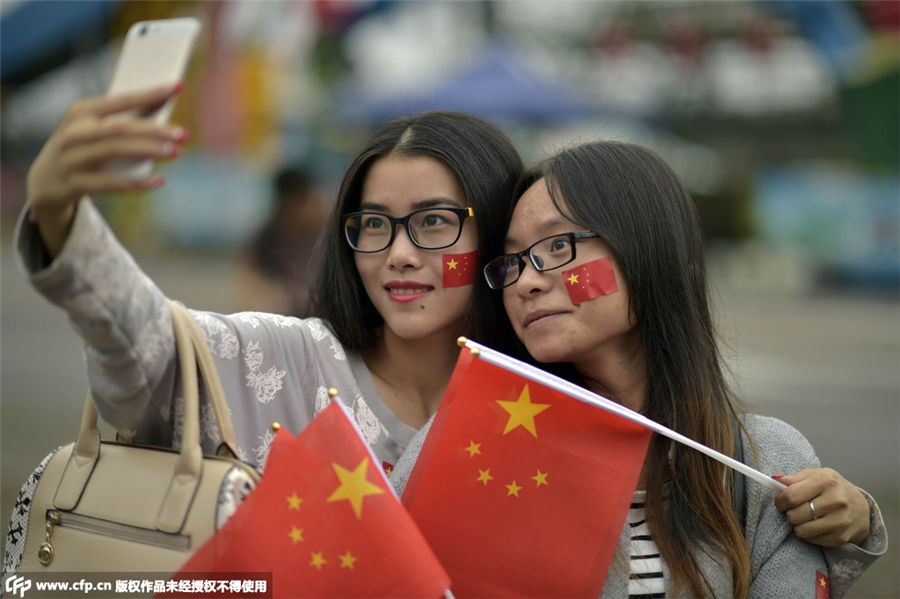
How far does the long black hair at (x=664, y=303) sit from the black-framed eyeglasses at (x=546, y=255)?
5 centimetres

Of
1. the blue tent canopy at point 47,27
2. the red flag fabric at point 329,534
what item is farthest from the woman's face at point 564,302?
the blue tent canopy at point 47,27

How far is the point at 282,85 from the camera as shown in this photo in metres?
22.7

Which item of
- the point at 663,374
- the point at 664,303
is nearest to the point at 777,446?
the point at 663,374

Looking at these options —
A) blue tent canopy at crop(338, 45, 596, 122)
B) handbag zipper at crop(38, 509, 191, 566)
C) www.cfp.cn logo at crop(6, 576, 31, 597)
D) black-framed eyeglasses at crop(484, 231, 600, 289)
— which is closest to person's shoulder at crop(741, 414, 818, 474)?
black-framed eyeglasses at crop(484, 231, 600, 289)

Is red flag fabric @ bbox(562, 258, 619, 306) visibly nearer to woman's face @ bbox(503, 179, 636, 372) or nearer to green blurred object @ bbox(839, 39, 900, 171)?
woman's face @ bbox(503, 179, 636, 372)

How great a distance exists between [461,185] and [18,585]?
143cm

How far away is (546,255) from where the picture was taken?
7.59ft

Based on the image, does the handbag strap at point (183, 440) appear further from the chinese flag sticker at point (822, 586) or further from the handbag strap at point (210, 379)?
the chinese flag sticker at point (822, 586)

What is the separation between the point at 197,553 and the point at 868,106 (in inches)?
738

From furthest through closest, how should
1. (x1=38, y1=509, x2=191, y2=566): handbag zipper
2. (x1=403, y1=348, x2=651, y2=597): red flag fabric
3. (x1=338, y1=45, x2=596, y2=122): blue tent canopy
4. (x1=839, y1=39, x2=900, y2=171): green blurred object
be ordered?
1. (x1=839, y1=39, x2=900, y2=171): green blurred object
2. (x1=338, y1=45, x2=596, y2=122): blue tent canopy
3. (x1=403, y1=348, x2=651, y2=597): red flag fabric
4. (x1=38, y1=509, x2=191, y2=566): handbag zipper

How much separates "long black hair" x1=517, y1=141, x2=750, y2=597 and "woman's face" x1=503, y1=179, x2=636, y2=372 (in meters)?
0.03

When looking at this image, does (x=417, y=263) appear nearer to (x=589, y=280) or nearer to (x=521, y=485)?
(x=589, y=280)

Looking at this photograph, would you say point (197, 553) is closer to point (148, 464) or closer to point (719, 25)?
point (148, 464)

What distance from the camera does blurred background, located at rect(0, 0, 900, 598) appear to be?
335 inches
